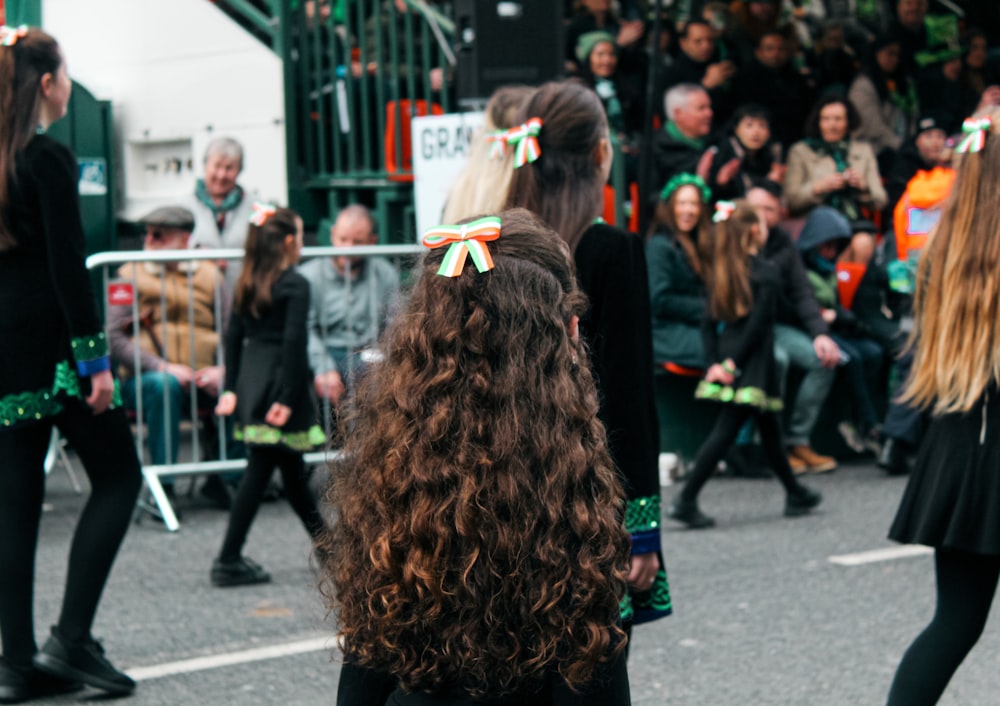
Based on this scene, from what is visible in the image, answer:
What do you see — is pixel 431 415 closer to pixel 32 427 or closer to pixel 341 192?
pixel 32 427

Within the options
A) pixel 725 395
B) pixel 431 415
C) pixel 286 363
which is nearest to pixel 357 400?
pixel 431 415

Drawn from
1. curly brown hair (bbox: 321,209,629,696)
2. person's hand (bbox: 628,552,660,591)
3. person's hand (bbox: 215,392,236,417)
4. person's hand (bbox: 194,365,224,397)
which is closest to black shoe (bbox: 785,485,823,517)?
person's hand (bbox: 215,392,236,417)

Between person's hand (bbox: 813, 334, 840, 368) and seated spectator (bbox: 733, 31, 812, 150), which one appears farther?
seated spectator (bbox: 733, 31, 812, 150)

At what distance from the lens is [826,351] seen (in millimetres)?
8461

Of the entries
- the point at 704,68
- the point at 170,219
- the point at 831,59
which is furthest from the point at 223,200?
the point at 831,59

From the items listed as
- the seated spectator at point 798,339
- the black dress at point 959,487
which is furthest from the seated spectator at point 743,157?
the black dress at point 959,487

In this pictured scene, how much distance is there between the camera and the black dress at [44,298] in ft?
14.4

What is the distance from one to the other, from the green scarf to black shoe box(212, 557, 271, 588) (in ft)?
11.2

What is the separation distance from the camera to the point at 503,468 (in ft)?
7.26

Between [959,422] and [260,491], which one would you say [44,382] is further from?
[959,422]

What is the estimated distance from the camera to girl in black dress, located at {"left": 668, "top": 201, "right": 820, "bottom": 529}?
7410 millimetres

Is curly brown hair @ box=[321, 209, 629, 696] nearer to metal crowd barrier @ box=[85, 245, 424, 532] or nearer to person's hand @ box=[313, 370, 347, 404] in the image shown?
metal crowd barrier @ box=[85, 245, 424, 532]

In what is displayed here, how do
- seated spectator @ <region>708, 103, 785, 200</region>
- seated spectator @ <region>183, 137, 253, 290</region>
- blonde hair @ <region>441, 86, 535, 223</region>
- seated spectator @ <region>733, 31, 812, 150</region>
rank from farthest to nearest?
1. seated spectator @ <region>733, 31, 812, 150</region>
2. seated spectator @ <region>708, 103, 785, 200</region>
3. seated spectator @ <region>183, 137, 253, 290</region>
4. blonde hair @ <region>441, 86, 535, 223</region>

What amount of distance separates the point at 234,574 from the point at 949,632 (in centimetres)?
339
